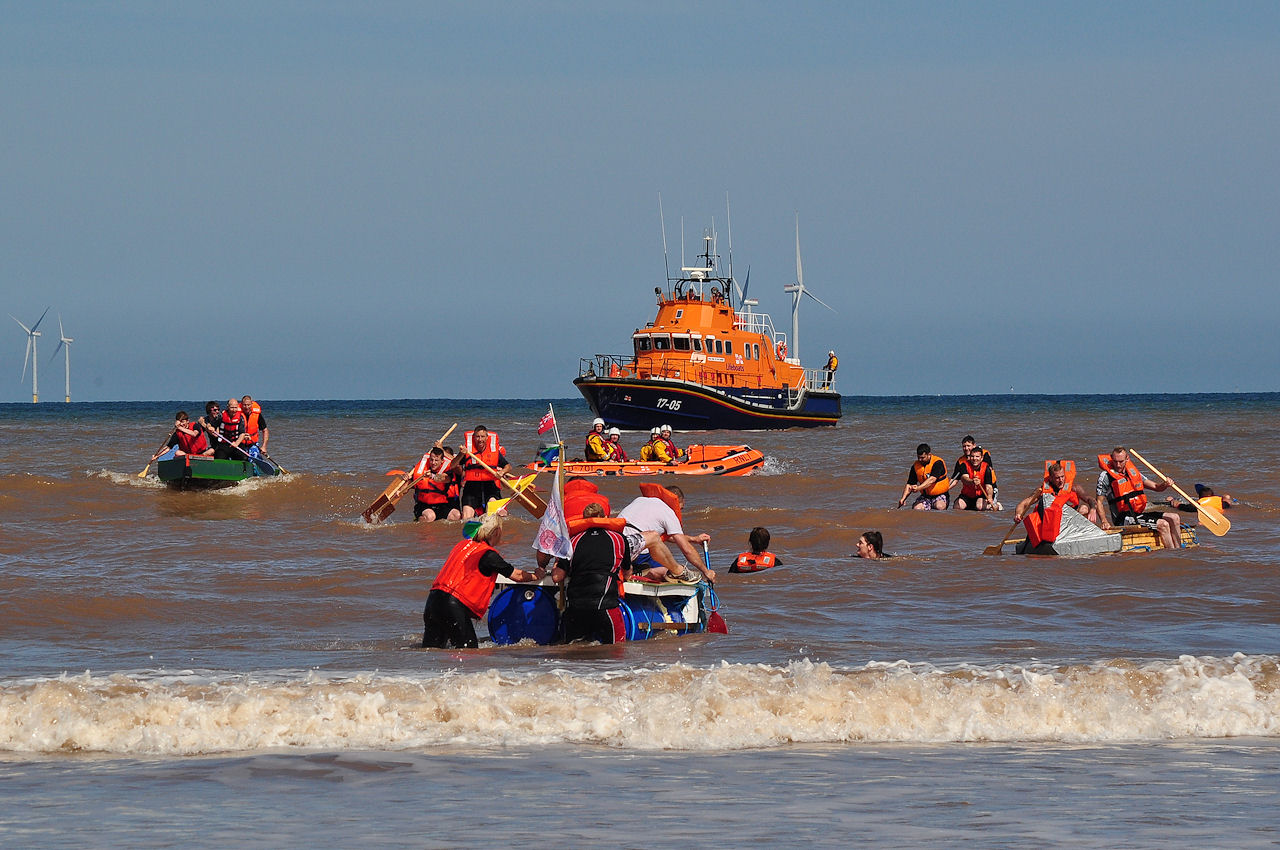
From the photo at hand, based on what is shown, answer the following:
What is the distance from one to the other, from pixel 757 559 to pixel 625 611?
12.6 feet

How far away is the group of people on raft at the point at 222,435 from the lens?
23.9 meters

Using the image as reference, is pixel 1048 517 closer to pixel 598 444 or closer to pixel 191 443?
pixel 598 444

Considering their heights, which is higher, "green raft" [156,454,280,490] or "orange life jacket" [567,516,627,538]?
"orange life jacket" [567,516,627,538]

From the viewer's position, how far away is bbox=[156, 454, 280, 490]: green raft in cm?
2355

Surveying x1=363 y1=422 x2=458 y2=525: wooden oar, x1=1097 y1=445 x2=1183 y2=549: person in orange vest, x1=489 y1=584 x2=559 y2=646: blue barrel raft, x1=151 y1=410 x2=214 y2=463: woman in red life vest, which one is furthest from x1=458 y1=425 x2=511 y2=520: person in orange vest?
x1=489 y1=584 x2=559 y2=646: blue barrel raft

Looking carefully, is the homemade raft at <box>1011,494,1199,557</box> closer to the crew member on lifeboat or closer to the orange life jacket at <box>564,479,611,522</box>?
the orange life jacket at <box>564,479,611,522</box>

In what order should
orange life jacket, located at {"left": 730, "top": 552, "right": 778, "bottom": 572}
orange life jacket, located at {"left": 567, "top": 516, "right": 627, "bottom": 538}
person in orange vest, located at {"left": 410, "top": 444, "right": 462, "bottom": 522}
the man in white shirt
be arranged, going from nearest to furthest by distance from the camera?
1. orange life jacket, located at {"left": 567, "top": 516, "right": 627, "bottom": 538}
2. the man in white shirt
3. orange life jacket, located at {"left": 730, "top": 552, "right": 778, "bottom": 572}
4. person in orange vest, located at {"left": 410, "top": 444, "right": 462, "bottom": 522}

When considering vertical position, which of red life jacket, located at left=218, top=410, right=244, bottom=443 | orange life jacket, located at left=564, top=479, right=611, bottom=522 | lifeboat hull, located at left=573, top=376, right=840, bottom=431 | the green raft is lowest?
the green raft

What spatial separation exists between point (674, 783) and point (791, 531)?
12.6 meters

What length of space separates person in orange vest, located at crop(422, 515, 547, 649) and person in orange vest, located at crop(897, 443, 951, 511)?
1107 centimetres

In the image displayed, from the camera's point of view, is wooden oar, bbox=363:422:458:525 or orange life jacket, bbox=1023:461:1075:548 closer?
orange life jacket, bbox=1023:461:1075:548

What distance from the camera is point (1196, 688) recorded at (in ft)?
25.9

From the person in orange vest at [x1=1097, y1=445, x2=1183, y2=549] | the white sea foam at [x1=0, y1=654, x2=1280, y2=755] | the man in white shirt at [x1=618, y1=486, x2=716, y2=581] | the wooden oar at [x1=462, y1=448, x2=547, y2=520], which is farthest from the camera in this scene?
the wooden oar at [x1=462, y1=448, x2=547, y2=520]

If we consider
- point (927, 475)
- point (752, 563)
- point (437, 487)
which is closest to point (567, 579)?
point (752, 563)
